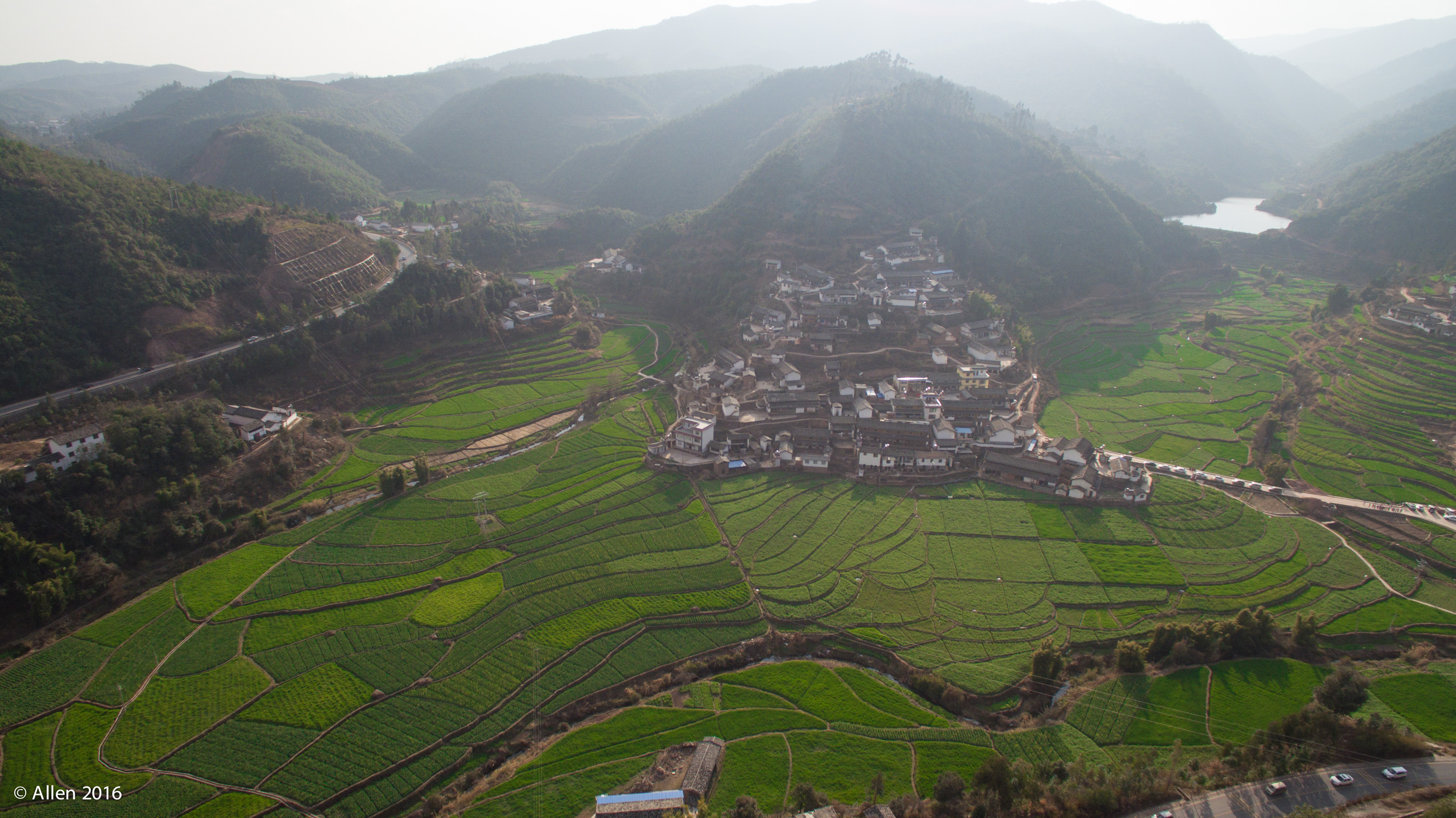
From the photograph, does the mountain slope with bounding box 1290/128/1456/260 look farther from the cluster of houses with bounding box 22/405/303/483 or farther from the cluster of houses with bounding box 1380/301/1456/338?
the cluster of houses with bounding box 22/405/303/483

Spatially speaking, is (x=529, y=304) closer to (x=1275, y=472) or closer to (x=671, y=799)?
(x=671, y=799)

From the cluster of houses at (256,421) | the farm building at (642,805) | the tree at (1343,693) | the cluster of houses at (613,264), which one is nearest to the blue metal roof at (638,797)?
the farm building at (642,805)

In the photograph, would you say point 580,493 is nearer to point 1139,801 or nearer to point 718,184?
point 1139,801

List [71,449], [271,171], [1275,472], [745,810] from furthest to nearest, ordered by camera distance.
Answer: [271,171] < [1275,472] < [71,449] < [745,810]

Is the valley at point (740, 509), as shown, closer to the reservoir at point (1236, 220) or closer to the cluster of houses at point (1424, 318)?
the cluster of houses at point (1424, 318)

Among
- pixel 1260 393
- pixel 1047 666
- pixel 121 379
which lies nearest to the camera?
pixel 1047 666

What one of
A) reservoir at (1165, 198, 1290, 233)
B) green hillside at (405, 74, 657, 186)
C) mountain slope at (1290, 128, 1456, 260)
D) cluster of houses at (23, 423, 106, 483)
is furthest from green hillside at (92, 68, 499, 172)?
mountain slope at (1290, 128, 1456, 260)

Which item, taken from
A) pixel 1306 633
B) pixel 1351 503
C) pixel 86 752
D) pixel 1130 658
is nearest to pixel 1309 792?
pixel 1130 658
